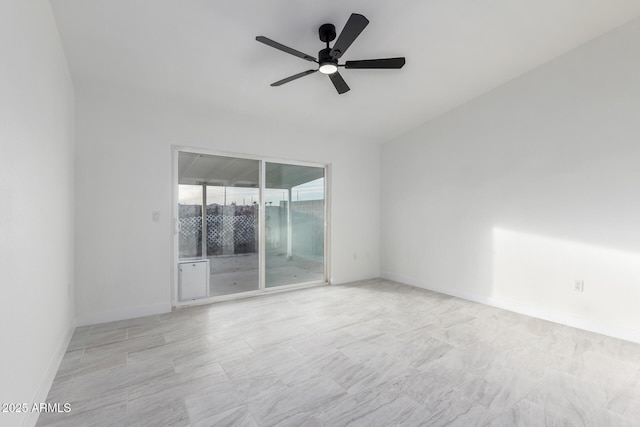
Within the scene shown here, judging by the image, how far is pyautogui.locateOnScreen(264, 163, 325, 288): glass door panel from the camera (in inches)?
179

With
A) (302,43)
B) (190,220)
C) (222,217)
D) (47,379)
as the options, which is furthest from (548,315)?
(47,379)

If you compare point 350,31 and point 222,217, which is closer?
point 350,31

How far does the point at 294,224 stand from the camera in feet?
15.8

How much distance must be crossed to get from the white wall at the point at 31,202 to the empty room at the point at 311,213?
0.02 metres

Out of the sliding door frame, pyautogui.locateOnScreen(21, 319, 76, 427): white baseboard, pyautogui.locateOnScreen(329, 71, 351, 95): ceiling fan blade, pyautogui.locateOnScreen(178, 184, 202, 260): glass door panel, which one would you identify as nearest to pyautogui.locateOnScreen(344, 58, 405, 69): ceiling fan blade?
pyautogui.locateOnScreen(329, 71, 351, 95): ceiling fan blade

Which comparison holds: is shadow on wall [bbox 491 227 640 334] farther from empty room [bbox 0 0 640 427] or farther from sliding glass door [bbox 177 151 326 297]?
sliding glass door [bbox 177 151 326 297]

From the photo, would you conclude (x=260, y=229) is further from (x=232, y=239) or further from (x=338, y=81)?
(x=338, y=81)

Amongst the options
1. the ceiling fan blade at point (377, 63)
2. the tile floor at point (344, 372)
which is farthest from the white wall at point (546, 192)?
the ceiling fan blade at point (377, 63)

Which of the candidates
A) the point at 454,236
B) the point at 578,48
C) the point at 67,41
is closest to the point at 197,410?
the point at 67,41

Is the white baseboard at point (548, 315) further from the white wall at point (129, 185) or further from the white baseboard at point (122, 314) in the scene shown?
the white baseboard at point (122, 314)

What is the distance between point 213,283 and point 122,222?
140cm

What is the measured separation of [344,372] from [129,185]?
3.07m

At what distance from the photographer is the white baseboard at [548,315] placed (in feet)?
9.73

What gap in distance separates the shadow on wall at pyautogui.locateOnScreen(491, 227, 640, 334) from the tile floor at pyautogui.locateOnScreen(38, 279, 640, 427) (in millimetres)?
283
